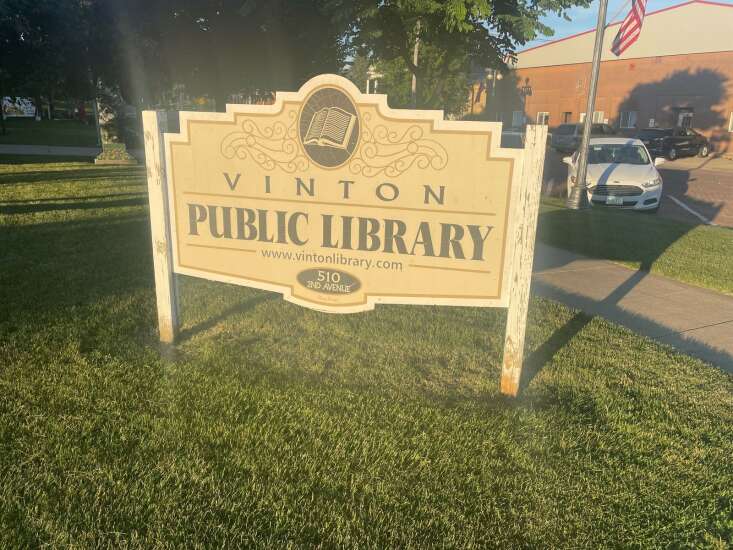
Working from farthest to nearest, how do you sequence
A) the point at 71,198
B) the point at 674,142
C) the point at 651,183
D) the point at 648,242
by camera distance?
1. the point at 674,142
2. the point at 651,183
3. the point at 71,198
4. the point at 648,242

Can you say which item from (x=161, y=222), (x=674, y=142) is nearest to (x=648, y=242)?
(x=161, y=222)

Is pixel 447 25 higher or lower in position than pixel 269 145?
higher

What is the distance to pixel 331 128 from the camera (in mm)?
3594

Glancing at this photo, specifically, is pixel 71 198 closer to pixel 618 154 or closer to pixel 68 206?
pixel 68 206

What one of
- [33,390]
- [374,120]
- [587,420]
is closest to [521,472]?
[587,420]

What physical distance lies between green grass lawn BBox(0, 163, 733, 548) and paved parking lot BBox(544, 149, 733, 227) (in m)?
9.53

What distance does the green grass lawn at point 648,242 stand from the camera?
21.7ft

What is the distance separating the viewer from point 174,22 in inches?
694

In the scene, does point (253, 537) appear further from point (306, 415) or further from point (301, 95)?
point (301, 95)

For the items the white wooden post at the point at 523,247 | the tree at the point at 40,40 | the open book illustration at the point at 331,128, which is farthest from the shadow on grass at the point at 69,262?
the tree at the point at 40,40

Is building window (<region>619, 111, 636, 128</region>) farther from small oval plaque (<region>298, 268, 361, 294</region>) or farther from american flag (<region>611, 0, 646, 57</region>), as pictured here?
small oval plaque (<region>298, 268, 361, 294</region>)

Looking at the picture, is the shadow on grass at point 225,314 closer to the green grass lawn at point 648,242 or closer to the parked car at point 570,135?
the green grass lawn at point 648,242

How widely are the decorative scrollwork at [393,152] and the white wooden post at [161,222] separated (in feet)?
4.54

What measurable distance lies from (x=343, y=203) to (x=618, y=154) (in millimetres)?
11225
